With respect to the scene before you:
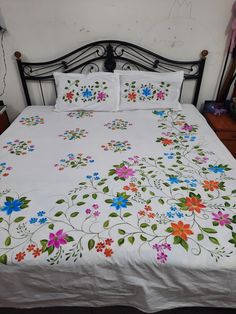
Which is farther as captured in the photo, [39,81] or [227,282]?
[39,81]

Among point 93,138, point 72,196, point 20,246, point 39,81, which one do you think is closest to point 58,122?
point 93,138

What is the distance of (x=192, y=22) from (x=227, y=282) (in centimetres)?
209

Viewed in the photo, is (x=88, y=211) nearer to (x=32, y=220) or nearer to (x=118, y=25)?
(x=32, y=220)

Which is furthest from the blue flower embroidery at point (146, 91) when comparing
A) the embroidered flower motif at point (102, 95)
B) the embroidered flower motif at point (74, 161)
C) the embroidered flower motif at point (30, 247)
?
the embroidered flower motif at point (30, 247)

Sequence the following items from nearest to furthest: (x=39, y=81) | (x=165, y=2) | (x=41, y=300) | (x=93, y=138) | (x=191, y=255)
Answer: (x=191, y=255), (x=41, y=300), (x=93, y=138), (x=165, y=2), (x=39, y=81)

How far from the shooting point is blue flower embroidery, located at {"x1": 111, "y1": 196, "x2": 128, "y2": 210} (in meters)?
1.20

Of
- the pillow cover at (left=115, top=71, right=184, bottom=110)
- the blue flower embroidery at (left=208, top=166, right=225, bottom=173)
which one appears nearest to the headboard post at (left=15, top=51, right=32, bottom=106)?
the pillow cover at (left=115, top=71, right=184, bottom=110)

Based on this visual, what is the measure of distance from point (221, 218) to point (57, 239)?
80cm

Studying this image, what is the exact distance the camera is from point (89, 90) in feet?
7.04

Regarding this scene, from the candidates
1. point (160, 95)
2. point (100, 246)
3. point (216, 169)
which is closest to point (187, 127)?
point (160, 95)

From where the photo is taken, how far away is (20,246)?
1.03 meters

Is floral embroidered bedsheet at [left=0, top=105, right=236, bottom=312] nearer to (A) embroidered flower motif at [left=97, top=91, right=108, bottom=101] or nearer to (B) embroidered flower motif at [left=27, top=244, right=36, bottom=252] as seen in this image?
(B) embroidered flower motif at [left=27, top=244, right=36, bottom=252]

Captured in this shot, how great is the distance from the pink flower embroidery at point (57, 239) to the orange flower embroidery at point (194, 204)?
2.11ft

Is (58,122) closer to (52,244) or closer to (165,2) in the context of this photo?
(52,244)
